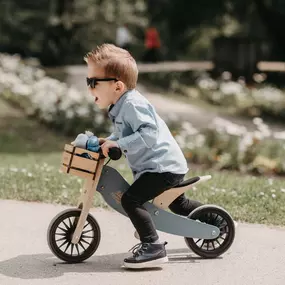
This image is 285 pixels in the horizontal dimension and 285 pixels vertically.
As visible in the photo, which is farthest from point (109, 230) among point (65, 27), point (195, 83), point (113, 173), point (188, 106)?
point (65, 27)

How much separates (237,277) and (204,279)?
8.0 inches

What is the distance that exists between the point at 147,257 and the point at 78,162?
704 millimetres

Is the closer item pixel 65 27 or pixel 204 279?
pixel 204 279

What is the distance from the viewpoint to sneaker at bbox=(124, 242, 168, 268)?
4.91 m

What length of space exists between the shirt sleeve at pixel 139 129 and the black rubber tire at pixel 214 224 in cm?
69

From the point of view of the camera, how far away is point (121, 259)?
521 centimetres

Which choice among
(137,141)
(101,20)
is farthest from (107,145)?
(101,20)

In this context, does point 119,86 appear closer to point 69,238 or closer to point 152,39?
point 69,238

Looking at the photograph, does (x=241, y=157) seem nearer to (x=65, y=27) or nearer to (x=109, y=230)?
(x=109, y=230)

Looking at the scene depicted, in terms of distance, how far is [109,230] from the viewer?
19.3ft

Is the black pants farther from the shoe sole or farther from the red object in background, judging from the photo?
the red object in background

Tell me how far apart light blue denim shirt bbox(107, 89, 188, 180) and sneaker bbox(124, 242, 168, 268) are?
0.43 m

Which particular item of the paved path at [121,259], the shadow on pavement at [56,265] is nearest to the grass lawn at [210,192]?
the paved path at [121,259]

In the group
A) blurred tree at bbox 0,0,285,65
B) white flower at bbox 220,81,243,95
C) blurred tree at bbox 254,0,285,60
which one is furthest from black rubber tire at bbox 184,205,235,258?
blurred tree at bbox 254,0,285,60
